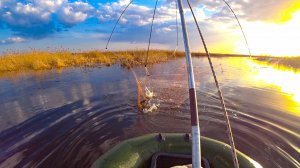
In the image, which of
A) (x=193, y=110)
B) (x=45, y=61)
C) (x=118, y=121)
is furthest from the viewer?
(x=45, y=61)

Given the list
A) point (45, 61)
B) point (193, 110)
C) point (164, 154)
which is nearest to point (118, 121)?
point (164, 154)

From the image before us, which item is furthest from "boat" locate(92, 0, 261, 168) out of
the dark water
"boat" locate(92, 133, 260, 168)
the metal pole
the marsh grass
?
the marsh grass

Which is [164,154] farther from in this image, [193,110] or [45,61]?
[45,61]

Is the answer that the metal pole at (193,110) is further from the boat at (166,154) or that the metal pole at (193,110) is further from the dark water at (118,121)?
the dark water at (118,121)

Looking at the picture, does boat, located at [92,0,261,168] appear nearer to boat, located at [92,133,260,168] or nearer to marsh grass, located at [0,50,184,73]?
boat, located at [92,133,260,168]

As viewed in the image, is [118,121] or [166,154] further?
[118,121]

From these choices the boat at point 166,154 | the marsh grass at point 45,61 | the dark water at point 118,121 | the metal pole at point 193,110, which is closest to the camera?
the metal pole at point 193,110

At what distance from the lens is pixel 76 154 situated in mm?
6902

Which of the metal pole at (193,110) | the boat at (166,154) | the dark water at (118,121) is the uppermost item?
the metal pole at (193,110)

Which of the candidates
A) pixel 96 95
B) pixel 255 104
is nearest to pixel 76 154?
pixel 96 95

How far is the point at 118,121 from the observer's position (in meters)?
9.48

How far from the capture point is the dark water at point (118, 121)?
6953 millimetres

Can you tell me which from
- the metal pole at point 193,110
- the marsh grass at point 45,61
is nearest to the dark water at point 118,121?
the metal pole at point 193,110

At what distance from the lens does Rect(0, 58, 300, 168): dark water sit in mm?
6953
